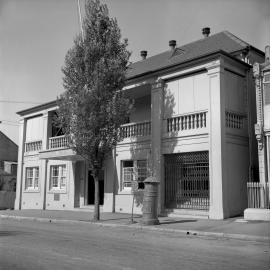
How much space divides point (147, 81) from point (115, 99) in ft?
10.1

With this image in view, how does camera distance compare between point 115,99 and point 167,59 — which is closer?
point 115,99

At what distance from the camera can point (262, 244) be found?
11.1 meters

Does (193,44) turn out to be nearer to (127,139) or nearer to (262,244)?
(127,139)

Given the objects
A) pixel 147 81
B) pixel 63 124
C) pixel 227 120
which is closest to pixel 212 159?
pixel 227 120

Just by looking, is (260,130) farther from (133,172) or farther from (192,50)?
(192,50)

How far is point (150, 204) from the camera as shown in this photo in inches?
628

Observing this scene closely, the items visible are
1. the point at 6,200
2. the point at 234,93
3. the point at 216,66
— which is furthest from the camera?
the point at 6,200

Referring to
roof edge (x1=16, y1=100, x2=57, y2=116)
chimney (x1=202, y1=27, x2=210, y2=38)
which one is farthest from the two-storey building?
roof edge (x1=16, y1=100, x2=57, y2=116)

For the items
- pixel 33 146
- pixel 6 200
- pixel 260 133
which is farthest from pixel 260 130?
pixel 6 200

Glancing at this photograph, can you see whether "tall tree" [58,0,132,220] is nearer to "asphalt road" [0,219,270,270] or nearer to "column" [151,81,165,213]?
"column" [151,81,165,213]

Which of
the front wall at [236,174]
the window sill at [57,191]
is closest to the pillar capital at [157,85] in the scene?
the front wall at [236,174]

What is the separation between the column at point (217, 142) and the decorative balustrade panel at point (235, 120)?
0.70m

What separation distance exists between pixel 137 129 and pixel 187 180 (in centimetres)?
438

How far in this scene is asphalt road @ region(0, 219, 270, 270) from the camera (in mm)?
7717
